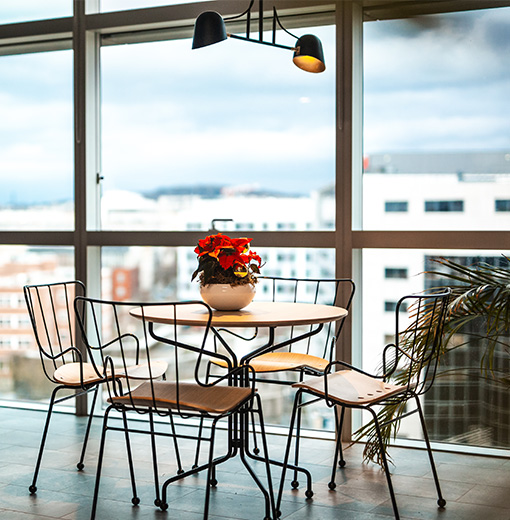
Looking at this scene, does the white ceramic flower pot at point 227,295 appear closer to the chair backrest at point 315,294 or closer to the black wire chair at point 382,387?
the black wire chair at point 382,387

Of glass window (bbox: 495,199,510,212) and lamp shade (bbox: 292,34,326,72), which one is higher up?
lamp shade (bbox: 292,34,326,72)

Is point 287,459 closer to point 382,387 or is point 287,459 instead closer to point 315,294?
point 382,387

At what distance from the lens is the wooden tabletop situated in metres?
2.76

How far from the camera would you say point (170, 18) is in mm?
4230

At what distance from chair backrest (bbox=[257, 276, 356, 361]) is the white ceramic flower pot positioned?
2.51ft

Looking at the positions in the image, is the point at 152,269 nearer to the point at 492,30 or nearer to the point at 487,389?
the point at 487,389

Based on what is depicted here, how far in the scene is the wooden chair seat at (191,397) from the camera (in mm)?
2693

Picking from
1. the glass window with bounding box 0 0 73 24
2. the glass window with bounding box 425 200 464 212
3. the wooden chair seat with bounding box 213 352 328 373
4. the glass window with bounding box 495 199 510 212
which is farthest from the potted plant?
the glass window with bounding box 0 0 73 24

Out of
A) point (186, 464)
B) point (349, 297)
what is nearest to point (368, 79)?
point (349, 297)

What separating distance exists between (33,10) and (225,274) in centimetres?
263

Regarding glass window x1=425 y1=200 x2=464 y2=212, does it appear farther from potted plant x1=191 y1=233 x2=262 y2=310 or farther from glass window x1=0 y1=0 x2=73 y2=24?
glass window x1=0 y1=0 x2=73 y2=24

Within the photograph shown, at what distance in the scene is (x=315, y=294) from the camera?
4.04 m

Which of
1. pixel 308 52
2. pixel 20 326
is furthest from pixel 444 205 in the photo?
pixel 20 326

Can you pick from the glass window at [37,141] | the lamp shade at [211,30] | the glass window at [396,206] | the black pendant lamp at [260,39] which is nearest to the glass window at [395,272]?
the glass window at [396,206]
